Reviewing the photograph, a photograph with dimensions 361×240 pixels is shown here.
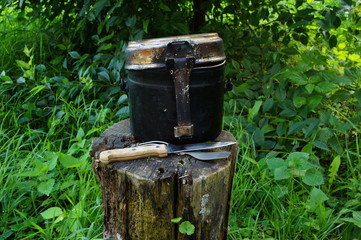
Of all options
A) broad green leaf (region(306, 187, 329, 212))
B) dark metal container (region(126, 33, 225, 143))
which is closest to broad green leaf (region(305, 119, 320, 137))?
broad green leaf (region(306, 187, 329, 212))

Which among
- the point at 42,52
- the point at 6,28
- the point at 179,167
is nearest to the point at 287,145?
the point at 179,167

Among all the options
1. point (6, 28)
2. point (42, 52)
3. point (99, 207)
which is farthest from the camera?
point (6, 28)

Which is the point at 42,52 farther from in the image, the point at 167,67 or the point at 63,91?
the point at 167,67

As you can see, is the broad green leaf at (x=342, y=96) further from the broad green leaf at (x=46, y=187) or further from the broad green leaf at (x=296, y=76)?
the broad green leaf at (x=46, y=187)

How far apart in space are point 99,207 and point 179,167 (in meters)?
0.72

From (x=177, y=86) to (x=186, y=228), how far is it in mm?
588

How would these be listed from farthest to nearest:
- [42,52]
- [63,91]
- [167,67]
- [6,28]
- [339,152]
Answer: [6,28]
[42,52]
[63,91]
[339,152]
[167,67]

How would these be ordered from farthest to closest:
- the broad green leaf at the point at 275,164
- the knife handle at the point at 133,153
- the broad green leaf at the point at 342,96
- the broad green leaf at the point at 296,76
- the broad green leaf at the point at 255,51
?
the broad green leaf at the point at 255,51, the broad green leaf at the point at 342,96, the broad green leaf at the point at 296,76, the broad green leaf at the point at 275,164, the knife handle at the point at 133,153

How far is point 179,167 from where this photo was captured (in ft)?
4.81

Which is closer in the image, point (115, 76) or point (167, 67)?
point (167, 67)

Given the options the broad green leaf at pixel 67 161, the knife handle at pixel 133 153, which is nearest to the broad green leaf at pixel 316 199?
the knife handle at pixel 133 153

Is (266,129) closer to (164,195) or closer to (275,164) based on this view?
(275,164)

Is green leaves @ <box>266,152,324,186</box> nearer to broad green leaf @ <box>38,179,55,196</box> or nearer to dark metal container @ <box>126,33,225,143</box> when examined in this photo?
dark metal container @ <box>126,33,225,143</box>

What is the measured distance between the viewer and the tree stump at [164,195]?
4.72 ft
